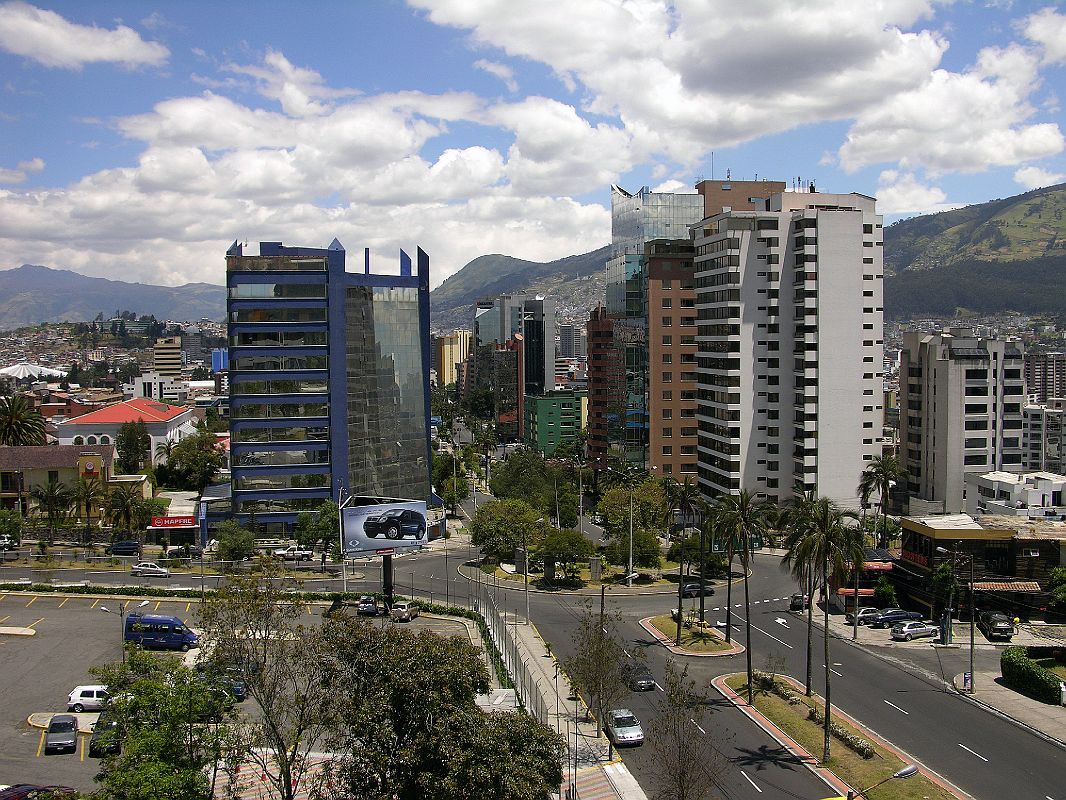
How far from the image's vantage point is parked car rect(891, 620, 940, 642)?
6169cm

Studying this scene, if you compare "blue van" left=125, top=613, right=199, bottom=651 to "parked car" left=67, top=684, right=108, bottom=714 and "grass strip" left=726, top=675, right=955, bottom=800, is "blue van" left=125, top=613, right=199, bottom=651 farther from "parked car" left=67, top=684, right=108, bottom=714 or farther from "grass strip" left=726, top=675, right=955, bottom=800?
"grass strip" left=726, top=675, right=955, bottom=800

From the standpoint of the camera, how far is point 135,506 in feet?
298

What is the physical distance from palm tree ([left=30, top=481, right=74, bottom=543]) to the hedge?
3329 inches

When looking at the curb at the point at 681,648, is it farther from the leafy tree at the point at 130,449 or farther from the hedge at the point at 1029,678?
the leafy tree at the point at 130,449

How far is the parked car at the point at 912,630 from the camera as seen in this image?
61688mm

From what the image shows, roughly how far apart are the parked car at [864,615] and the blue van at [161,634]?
47.4 meters

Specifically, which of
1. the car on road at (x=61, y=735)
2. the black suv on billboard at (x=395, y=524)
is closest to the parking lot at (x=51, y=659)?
the car on road at (x=61, y=735)

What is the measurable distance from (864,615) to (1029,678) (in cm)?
1670

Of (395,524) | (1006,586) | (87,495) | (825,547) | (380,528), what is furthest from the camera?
(87,495)

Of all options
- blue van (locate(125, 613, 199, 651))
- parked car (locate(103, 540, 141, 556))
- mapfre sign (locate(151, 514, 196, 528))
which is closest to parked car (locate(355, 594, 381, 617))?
blue van (locate(125, 613, 199, 651))

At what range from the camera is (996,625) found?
6100 cm

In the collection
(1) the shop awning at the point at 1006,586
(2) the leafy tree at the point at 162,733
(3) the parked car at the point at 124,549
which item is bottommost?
(3) the parked car at the point at 124,549

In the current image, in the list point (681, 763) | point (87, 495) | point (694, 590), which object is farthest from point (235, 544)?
point (681, 763)

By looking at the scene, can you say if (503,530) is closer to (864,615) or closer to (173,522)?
(864,615)
